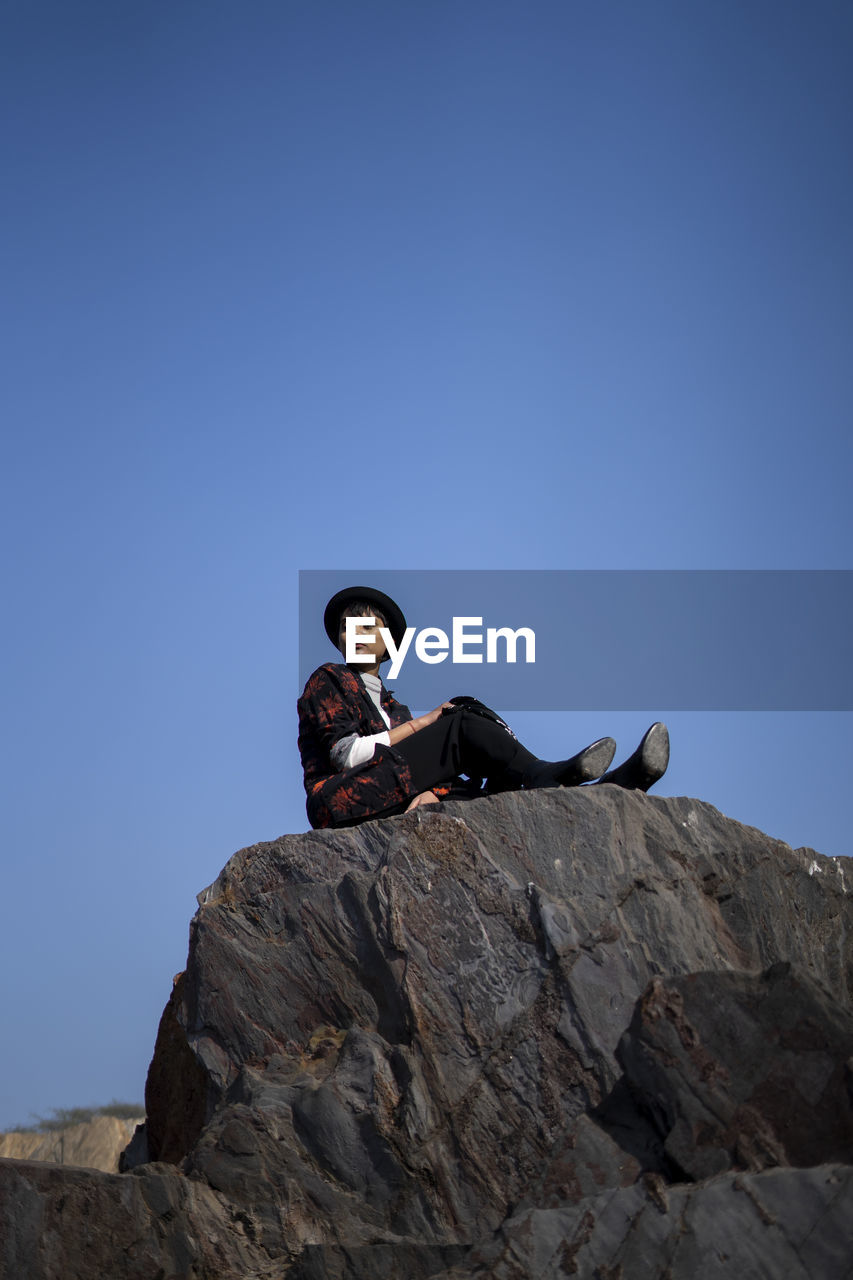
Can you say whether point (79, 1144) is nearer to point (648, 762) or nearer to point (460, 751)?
point (460, 751)

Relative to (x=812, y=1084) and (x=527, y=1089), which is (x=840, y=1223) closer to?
(x=812, y=1084)

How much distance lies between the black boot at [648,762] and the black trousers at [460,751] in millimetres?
709

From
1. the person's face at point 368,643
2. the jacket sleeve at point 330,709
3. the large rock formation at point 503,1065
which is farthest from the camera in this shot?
the person's face at point 368,643

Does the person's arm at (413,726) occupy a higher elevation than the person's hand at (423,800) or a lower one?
higher

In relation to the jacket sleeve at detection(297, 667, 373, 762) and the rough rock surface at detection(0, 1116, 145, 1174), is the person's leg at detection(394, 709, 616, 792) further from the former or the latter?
the rough rock surface at detection(0, 1116, 145, 1174)

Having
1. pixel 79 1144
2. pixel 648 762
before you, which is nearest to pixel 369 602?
pixel 648 762

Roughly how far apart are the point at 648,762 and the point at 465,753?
4.39ft

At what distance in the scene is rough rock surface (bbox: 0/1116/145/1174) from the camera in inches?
608

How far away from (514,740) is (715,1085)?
3114mm

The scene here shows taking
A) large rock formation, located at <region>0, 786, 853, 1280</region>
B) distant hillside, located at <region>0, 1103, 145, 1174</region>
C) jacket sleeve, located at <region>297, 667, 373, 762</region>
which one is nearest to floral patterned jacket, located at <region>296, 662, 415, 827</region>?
jacket sleeve, located at <region>297, 667, 373, 762</region>

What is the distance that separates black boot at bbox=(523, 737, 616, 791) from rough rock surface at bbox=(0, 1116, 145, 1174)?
11.5m

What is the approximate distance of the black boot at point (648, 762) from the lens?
21.8ft

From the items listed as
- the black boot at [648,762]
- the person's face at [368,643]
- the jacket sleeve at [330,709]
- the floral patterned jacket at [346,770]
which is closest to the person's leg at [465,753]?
the floral patterned jacket at [346,770]

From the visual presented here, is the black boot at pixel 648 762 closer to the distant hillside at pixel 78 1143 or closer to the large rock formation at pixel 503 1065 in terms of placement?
the large rock formation at pixel 503 1065
